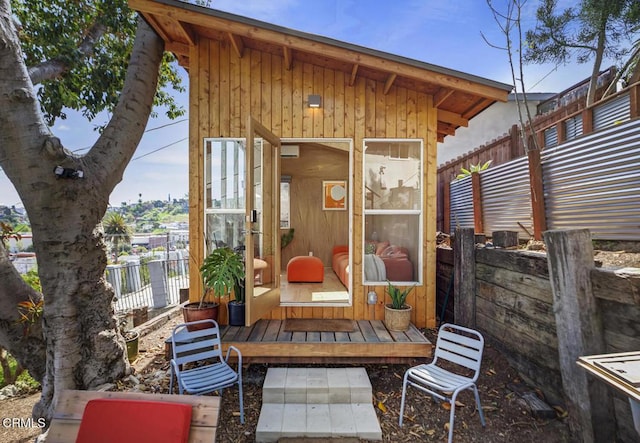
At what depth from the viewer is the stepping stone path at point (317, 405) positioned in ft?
7.43

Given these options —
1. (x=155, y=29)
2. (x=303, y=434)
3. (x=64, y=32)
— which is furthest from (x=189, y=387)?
(x=64, y=32)

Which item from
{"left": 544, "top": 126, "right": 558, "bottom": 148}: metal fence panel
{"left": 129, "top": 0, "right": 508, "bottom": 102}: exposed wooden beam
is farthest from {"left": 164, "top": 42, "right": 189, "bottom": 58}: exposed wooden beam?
{"left": 544, "top": 126, "right": 558, "bottom": 148}: metal fence panel

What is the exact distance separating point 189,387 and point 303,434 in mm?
956

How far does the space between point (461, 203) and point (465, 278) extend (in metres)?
1.81

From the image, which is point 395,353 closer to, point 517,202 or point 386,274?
point 386,274

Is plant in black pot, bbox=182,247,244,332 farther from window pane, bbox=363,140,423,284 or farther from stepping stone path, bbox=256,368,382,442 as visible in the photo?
window pane, bbox=363,140,423,284

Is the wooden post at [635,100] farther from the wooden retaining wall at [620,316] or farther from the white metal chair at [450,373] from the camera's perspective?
the white metal chair at [450,373]

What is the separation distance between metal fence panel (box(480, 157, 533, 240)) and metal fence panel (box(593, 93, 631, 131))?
1.72 m

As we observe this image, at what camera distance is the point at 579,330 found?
193cm

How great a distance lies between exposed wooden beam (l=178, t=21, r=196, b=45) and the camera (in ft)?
10.8

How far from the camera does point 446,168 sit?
6.79 meters

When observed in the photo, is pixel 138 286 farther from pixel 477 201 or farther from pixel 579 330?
pixel 579 330

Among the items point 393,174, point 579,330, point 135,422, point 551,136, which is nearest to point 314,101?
point 393,174

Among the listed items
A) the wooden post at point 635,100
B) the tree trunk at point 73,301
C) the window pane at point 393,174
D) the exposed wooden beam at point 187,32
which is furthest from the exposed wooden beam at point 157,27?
the wooden post at point 635,100
